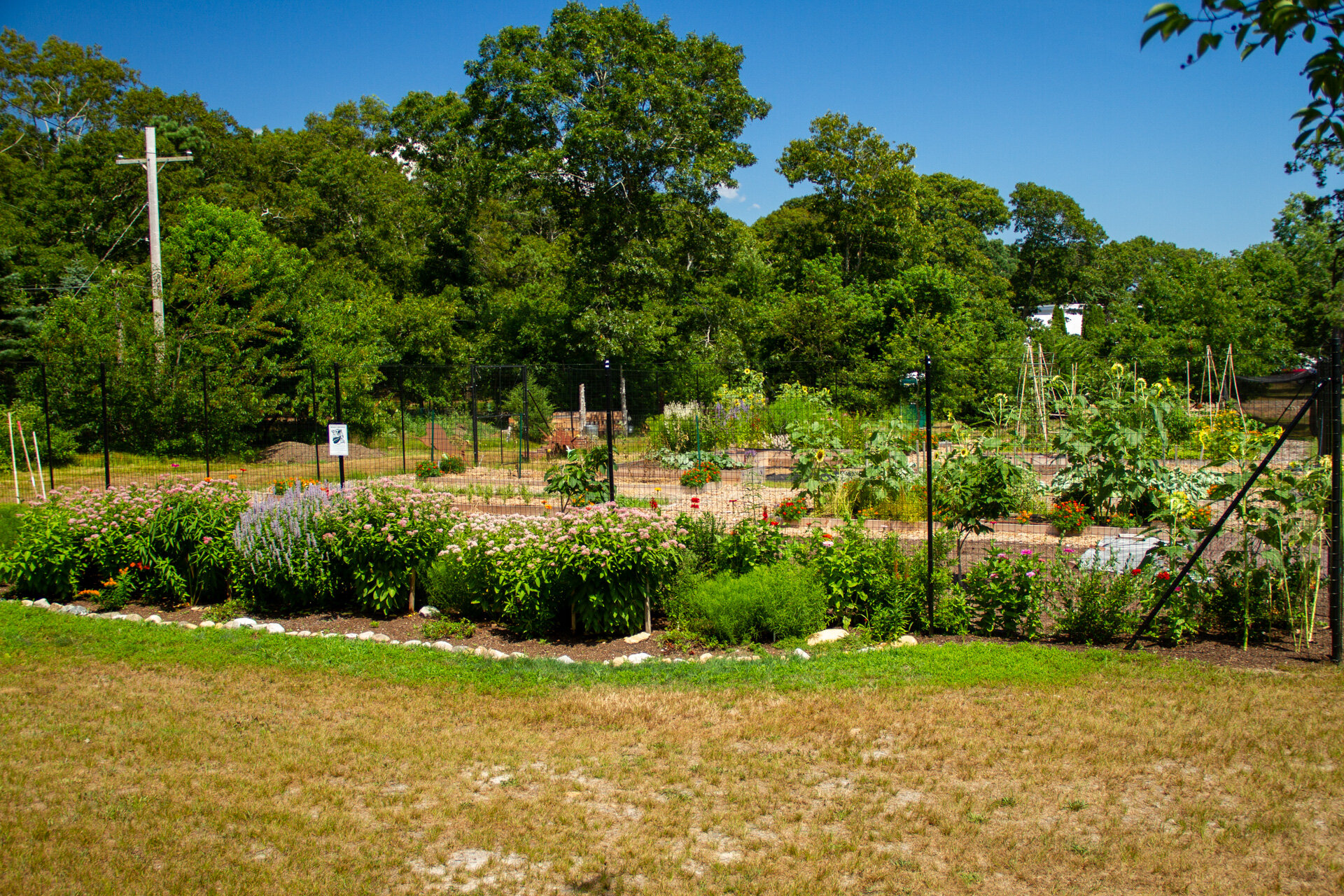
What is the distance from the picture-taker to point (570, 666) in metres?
5.65

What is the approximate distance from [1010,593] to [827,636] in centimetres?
131

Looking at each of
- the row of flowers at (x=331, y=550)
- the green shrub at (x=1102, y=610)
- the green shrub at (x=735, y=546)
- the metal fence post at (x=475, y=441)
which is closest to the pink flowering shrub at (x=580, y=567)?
the row of flowers at (x=331, y=550)

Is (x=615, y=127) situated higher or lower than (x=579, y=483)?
higher

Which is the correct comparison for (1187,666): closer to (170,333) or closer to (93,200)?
(170,333)

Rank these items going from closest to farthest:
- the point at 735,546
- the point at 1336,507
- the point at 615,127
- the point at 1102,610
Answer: the point at 1336,507, the point at 1102,610, the point at 735,546, the point at 615,127

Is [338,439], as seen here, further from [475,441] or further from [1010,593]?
[1010,593]

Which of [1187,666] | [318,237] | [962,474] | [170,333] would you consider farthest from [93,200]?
[1187,666]

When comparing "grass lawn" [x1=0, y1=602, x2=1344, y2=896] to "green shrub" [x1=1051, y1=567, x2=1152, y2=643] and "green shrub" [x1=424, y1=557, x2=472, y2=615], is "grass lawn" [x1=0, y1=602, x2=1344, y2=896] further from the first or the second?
"green shrub" [x1=424, y1=557, x2=472, y2=615]

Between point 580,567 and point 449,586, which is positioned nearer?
point 580,567

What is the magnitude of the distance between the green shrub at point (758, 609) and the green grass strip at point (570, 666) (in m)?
0.45

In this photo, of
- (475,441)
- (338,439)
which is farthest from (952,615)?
(475,441)

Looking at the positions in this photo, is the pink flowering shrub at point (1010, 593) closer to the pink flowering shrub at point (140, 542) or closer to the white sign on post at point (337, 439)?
the pink flowering shrub at point (140, 542)

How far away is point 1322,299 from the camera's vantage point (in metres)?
34.1

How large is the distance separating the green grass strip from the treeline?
41.3 feet
